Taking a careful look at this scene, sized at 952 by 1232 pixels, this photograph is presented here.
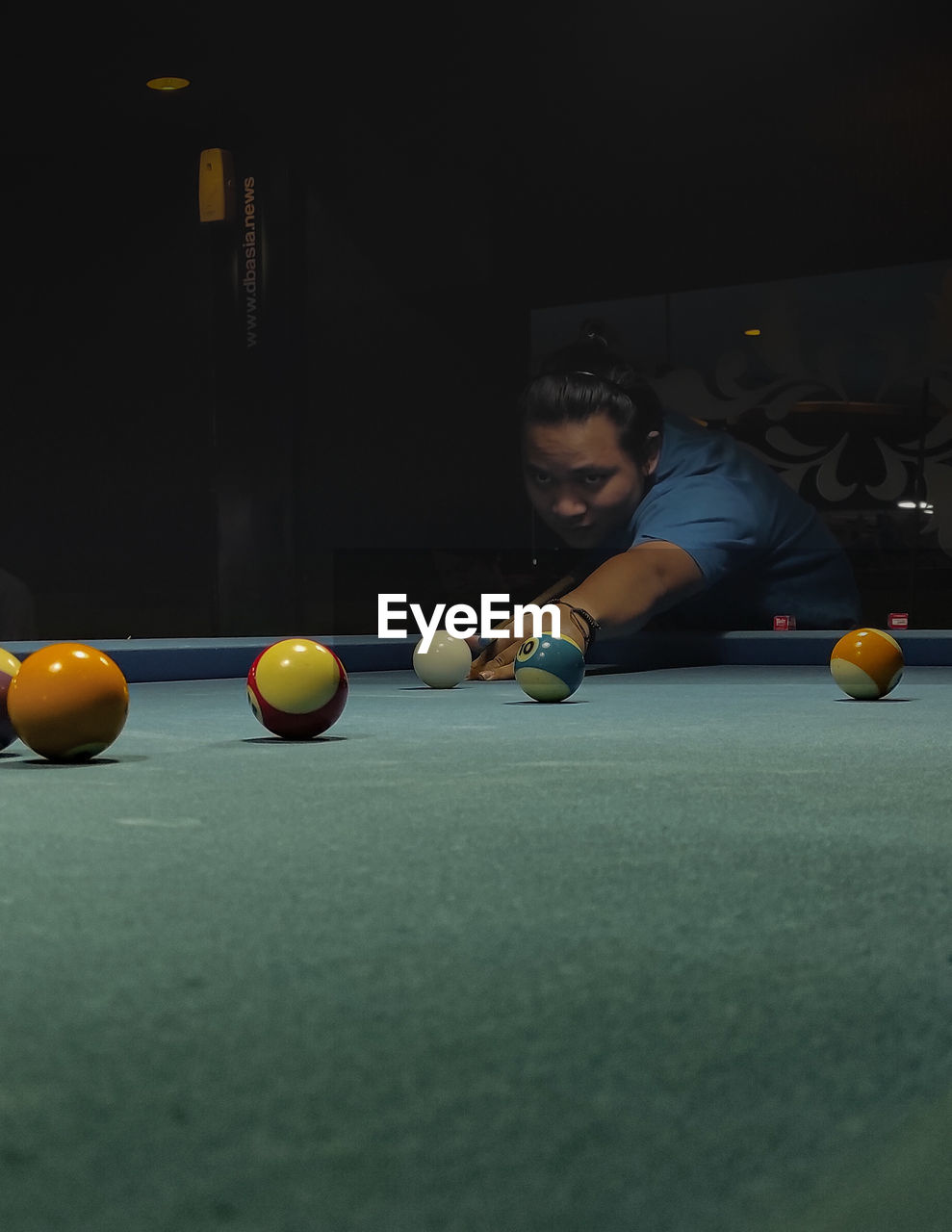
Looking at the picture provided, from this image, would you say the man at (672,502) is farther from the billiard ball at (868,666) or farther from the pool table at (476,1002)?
the pool table at (476,1002)

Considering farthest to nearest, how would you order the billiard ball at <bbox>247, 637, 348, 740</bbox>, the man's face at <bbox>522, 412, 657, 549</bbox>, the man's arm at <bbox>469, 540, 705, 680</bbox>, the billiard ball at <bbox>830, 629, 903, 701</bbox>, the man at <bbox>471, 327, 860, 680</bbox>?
1. the man's face at <bbox>522, 412, 657, 549</bbox>
2. the man at <bbox>471, 327, 860, 680</bbox>
3. the man's arm at <bbox>469, 540, 705, 680</bbox>
4. the billiard ball at <bbox>830, 629, 903, 701</bbox>
5. the billiard ball at <bbox>247, 637, 348, 740</bbox>

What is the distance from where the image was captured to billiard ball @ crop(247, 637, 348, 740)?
466cm

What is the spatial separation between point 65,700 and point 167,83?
7.21 m

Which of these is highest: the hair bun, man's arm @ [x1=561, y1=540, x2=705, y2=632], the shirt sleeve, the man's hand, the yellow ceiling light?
the yellow ceiling light

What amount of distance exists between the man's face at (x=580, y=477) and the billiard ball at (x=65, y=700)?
23.2ft

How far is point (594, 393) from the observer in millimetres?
11023

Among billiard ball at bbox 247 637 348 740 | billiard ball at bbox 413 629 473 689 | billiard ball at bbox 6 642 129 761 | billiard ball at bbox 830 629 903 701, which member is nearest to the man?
billiard ball at bbox 413 629 473 689

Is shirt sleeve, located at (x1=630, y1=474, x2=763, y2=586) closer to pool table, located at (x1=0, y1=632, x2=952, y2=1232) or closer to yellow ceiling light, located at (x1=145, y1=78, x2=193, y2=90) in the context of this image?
yellow ceiling light, located at (x1=145, y1=78, x2=193, y2=90)

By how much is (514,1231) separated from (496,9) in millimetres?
9092

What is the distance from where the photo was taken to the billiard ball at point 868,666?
641 cm

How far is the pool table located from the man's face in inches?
277

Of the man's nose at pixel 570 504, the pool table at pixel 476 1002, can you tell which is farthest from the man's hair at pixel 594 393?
the pool table at pixel 476 1002

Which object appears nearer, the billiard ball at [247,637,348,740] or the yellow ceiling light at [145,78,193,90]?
the billiard ball at [247,637,348,740]

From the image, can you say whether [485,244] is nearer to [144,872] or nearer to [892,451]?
[892,451]
